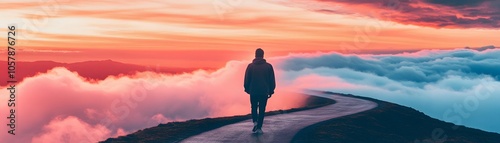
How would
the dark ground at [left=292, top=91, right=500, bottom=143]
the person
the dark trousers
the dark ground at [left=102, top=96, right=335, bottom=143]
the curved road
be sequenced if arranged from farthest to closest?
the dark ground at [left=292, top=91, right=500, bottom=143], the dark ground at [left=102, top=96, right=335, bottom=143], the dark trousers, the person, the curved road

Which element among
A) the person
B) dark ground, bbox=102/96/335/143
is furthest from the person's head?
dark ground, bbox=102/96/335/143

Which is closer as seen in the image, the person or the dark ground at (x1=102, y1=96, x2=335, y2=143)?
the person

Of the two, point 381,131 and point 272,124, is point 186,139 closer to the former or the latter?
point 272,124

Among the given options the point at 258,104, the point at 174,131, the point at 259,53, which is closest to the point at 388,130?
the point at 258,104

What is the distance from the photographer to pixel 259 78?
2134 cm

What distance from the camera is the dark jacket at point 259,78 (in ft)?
70.0

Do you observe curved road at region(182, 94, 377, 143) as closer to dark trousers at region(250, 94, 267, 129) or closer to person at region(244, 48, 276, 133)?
dark trousers at region(250, 94, 267, 129)

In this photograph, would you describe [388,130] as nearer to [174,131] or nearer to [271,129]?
[271,129]

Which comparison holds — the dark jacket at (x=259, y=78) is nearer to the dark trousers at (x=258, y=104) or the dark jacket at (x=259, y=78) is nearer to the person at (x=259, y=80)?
the person at (x=259, y=80)

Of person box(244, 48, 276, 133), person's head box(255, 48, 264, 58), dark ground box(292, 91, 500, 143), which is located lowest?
dark ground box(292, 91, 500, 143)

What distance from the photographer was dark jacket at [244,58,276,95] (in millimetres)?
21328

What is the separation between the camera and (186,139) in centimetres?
2100

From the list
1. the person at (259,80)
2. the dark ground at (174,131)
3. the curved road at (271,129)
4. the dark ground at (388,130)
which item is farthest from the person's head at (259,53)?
the dark ground at (174,131)

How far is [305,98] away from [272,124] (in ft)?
94.2
